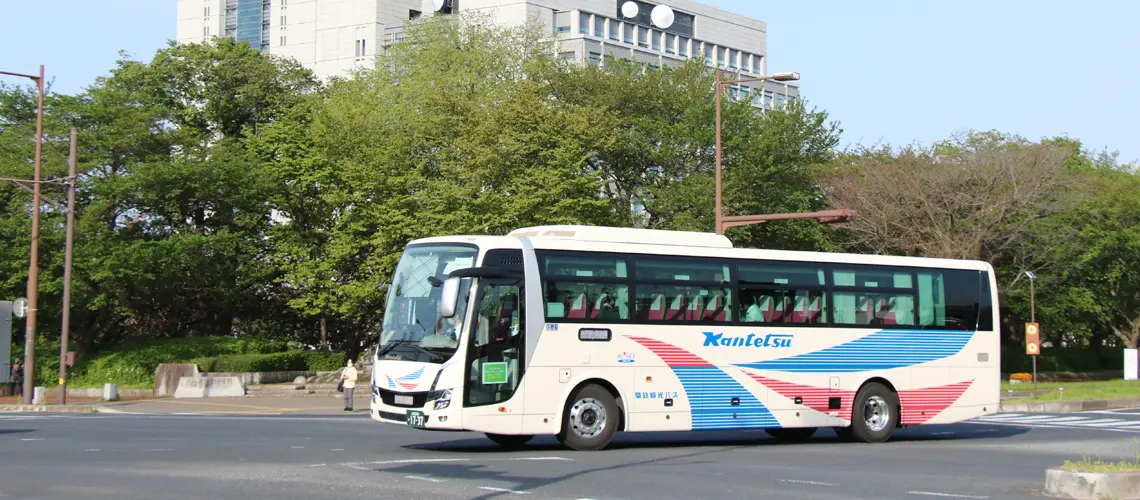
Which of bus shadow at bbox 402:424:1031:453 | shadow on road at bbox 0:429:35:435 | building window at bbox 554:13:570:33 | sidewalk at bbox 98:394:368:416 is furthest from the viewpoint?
building window at bbox 554:13:570:33

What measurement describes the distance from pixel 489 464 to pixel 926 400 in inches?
387

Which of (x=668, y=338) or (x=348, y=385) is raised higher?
(x=668, y=338)

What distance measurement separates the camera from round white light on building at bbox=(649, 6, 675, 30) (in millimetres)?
117938

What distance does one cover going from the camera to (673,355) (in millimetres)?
19812

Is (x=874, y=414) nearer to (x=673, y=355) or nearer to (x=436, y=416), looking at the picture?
(x=673, y=355)

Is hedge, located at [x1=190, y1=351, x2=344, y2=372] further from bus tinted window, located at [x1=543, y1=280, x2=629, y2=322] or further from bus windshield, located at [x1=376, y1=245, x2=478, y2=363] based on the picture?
bus tinted window, located at [x1=543, y1=280, x2=629, y2=322]

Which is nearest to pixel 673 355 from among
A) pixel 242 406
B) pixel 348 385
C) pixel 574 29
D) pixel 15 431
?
pixel 15 431

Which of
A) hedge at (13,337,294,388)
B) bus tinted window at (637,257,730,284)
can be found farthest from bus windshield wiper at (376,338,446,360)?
hedge at (13,337,294,388)

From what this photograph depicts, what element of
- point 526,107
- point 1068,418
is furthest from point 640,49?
point 1068,418

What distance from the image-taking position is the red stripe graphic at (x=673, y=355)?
64.2ft

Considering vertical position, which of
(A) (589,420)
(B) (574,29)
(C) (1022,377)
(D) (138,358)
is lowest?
(C) (1022,377)

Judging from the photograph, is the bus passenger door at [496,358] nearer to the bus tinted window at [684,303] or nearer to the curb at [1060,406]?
the bus tinted window at [684,303]

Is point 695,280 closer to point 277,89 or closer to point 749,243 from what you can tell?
point 749,243

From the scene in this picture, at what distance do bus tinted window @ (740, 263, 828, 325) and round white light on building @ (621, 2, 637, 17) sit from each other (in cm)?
9603
